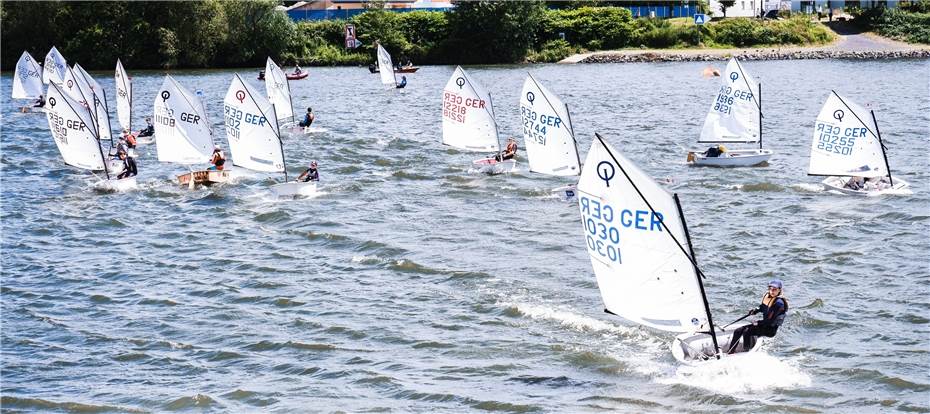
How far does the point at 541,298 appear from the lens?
1181 inches

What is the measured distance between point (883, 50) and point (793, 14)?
1871 centimetres

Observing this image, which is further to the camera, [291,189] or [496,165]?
[496,165]

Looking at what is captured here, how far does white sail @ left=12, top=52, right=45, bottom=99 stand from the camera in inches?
3233

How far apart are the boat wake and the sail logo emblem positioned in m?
4.51

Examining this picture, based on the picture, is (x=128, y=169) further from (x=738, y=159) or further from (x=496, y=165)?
(x=738, y=159)

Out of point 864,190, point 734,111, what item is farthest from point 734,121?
point 864,190

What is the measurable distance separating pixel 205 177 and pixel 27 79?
43.5 m

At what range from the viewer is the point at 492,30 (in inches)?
4606

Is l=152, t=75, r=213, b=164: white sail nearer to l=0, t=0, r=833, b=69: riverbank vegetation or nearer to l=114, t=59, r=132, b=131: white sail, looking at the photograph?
l=114, t=59, r=132, b=131: white sail

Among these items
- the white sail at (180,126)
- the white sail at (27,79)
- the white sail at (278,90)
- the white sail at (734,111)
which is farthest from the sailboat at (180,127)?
the white sail at (27,79)

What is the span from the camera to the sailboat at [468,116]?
4975 cm

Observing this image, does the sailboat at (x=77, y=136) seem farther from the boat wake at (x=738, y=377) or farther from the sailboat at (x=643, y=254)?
the boat wake at (x=738, y=377)

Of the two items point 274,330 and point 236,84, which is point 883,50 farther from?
point 274,330

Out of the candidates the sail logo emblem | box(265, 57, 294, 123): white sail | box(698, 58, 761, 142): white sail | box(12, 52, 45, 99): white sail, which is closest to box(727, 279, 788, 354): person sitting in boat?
the sail logo emblem
